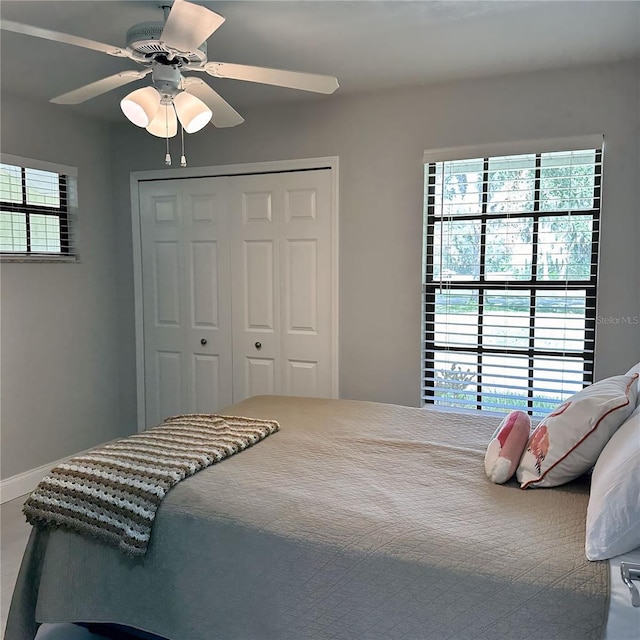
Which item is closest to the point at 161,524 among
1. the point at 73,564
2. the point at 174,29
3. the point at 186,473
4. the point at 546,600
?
the point at 186,473

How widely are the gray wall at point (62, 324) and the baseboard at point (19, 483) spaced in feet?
0.12

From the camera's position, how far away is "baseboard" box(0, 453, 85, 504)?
3.53m

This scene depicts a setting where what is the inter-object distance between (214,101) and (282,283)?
5.06ft

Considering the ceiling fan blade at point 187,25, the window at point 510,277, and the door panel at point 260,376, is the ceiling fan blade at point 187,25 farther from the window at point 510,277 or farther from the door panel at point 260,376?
the door panel at point 260,376

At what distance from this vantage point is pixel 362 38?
265cm

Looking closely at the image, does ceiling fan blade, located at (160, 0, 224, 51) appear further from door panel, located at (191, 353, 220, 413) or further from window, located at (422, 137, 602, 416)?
door panel, located at (191, 353, 220, 413)

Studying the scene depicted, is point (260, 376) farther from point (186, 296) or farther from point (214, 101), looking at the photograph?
point (214, 101)

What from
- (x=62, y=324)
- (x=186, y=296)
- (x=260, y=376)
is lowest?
(x=260, y=376)

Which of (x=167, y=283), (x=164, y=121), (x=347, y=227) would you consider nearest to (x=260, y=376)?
(x=167, y=283)

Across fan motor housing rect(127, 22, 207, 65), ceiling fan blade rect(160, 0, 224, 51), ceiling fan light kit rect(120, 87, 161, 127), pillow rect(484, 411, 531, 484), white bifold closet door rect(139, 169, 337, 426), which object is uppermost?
fan motor housing rect(127, 22, 207, 65)

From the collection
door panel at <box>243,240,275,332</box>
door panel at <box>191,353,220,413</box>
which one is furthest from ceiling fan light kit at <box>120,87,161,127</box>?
door panel at <box>191,353,220,413</box>

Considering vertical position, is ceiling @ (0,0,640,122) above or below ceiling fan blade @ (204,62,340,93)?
above

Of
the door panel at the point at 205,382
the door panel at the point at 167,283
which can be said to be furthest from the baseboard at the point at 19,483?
the door panel at the point at 167,283

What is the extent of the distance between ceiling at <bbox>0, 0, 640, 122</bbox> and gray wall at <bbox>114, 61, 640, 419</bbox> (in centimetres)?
15
